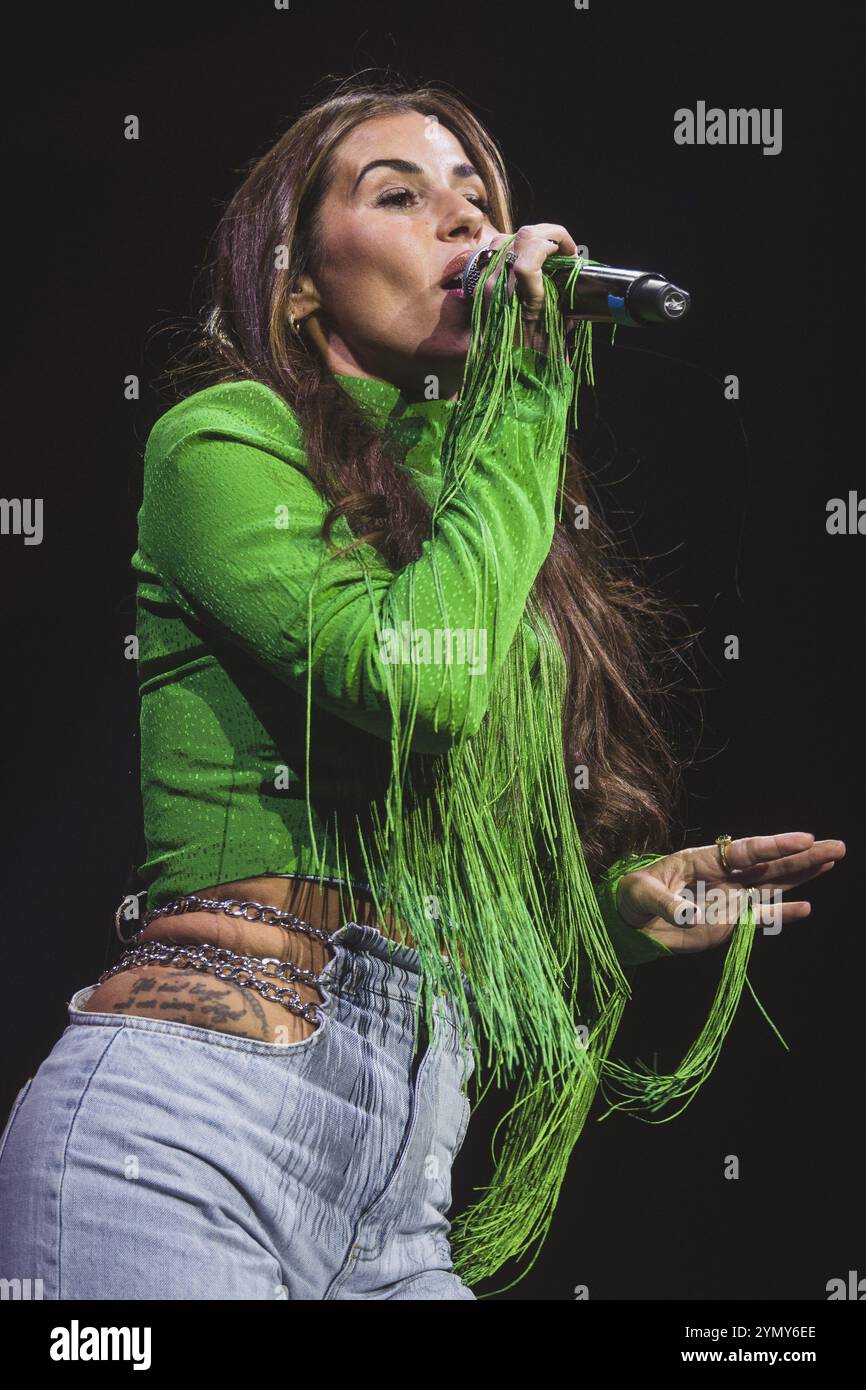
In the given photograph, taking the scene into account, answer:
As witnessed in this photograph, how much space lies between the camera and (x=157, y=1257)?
3.22 ft

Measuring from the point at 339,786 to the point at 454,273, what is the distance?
45cm

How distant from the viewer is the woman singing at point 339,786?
3.33 feet

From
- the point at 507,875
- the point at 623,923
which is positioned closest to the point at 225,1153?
the point at 507,875

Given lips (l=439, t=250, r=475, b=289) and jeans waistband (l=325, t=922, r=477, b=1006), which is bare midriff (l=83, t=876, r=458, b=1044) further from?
lips (l=439, t=250, r=475, b=289)

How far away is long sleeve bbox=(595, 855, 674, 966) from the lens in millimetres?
1420

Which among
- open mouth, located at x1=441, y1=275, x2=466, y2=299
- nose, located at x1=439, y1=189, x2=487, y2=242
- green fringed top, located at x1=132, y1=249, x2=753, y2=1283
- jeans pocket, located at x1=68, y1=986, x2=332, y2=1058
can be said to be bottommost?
jeans pocket, located at x1=68, y1=986, x2=332, y2=1058

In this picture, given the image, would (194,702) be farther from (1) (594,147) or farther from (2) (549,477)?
(1) (594,147)

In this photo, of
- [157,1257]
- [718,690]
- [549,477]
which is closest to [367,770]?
[549,477]

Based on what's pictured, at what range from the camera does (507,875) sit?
3.96 ft

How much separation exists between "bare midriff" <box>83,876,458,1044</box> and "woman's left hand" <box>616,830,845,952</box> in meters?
0.37

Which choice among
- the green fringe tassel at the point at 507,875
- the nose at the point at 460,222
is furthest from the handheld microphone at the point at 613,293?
the nose at the point at 460,222

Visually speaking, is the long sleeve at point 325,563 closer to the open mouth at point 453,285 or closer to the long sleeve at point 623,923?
the open mouth at point 453,285

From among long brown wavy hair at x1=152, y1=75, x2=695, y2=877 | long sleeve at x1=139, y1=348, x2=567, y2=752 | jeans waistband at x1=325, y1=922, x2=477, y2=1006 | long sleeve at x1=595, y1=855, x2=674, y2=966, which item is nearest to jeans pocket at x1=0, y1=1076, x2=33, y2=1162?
jeans waistband at x1=325, y1=922, x2=477, y2=1006

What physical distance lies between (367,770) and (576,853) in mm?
267
